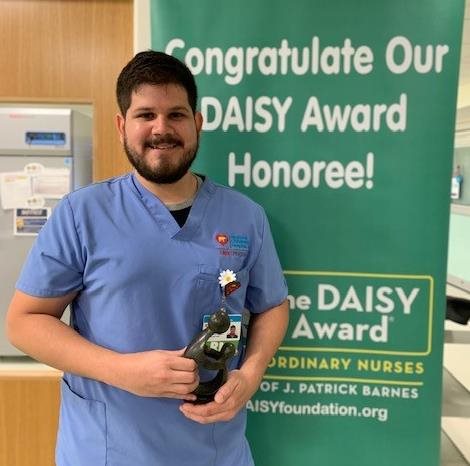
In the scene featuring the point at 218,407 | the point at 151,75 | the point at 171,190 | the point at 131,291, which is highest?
the point at 151,75

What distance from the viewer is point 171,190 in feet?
3.86

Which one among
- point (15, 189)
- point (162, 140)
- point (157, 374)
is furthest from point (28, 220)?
point (157, 374)

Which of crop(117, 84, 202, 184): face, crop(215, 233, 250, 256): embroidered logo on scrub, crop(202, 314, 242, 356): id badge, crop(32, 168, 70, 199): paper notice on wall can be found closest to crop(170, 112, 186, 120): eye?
crop(117, 84, 202, 184): face

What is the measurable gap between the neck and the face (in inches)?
1.7

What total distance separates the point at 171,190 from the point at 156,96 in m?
0.21

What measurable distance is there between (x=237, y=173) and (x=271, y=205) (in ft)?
0.43

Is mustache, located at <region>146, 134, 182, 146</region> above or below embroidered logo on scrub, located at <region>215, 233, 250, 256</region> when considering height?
above

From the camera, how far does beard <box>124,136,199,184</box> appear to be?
3.59ft

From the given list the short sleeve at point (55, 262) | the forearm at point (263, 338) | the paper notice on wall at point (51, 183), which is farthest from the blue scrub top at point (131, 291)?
the paper notice on wall at point (51, 183)

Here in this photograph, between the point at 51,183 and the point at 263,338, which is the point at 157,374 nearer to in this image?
the point at 263,338

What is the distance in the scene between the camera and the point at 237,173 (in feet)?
4.75

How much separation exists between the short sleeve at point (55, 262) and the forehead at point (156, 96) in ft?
0.93

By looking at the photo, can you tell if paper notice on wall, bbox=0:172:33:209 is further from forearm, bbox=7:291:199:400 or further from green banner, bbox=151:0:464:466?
forearm, bbox=7:291:199:400

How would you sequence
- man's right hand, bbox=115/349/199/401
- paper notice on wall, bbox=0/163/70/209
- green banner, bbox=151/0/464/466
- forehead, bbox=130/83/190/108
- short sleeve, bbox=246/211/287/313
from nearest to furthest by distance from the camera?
1. man's right hand, bbox=115/349/199/401
2. forehead, bbox=130/83/190/108
3. short sleeve, bbox=246/211/287/313
4. green banner, bbox=151/0/464/466
5. paper notice on wall, bbox=0/163/70/209
